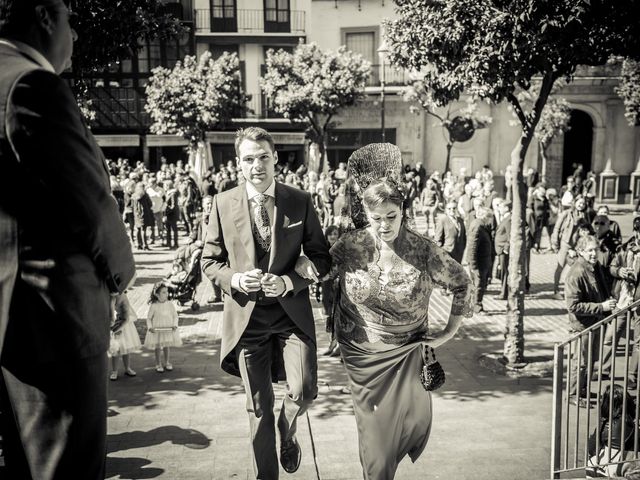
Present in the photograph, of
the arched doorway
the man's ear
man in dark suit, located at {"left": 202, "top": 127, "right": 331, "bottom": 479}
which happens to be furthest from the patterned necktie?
the arched doorway

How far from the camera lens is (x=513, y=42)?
6.80 meters

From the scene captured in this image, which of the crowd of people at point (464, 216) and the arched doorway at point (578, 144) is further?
the arched doorway at point (578, 144)

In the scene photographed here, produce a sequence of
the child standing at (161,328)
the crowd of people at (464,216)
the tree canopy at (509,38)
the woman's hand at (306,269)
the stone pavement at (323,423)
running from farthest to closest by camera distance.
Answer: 1. the crowd of people at (464,216)
2. the child standing at (161,328)
3. the tree canopy at (509,38)
4. the stone pavement at (323,423)
5. the woman's hand at (306,269)

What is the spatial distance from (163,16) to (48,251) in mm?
7108

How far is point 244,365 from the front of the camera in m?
3.82

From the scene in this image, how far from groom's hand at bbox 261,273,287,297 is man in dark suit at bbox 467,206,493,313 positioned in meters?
8.17

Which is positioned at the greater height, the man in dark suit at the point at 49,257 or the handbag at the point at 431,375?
the man in dark suit at the point at 49,257

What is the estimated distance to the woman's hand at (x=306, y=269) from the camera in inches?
146

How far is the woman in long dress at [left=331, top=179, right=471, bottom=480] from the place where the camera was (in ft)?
12.5

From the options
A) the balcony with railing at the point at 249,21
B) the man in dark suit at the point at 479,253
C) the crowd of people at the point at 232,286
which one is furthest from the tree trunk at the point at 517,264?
the balcony with railing at the point at 249,21

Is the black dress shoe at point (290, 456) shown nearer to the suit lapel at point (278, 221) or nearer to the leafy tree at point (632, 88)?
the suit lapel at point (278, 221)

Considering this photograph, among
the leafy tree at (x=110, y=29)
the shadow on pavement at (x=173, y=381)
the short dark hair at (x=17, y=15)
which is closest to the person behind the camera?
the short dark hair at (x=17, y=15)

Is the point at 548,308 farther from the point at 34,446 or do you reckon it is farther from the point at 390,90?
the point at 390,90

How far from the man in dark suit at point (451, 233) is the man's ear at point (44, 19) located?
32.4ft
